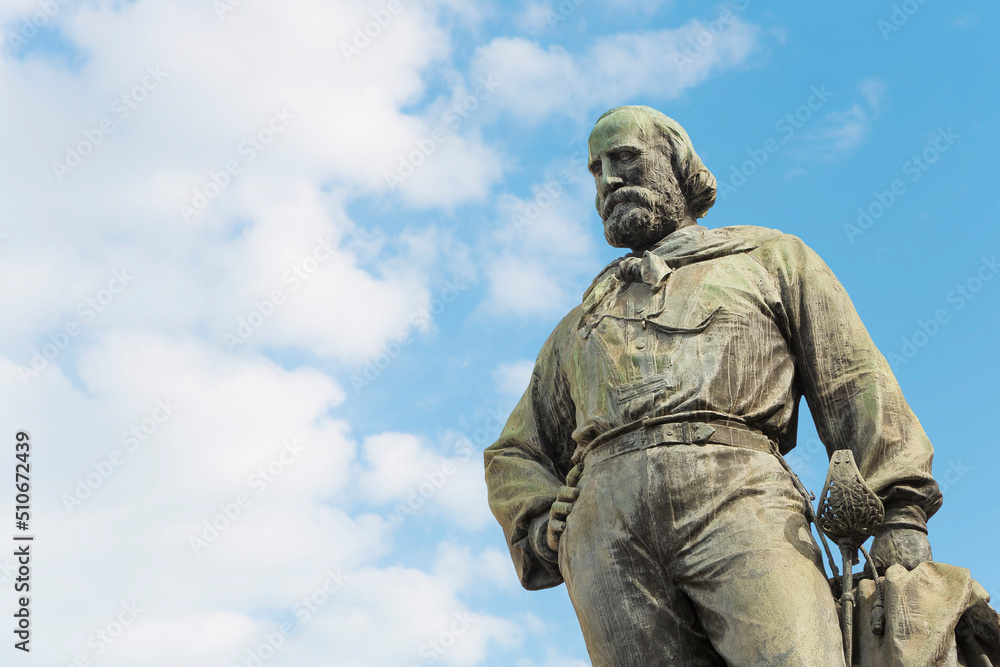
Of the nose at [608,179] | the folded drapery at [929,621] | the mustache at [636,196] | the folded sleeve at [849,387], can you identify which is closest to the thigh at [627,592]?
the folded drapery at [929,621]

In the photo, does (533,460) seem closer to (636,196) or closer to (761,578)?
(636,196)

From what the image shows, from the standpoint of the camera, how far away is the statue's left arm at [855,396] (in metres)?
6.64

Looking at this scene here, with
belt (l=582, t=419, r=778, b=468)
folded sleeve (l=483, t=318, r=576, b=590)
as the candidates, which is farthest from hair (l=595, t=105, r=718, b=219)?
belt (l=582, t=419, r=778, b=468)

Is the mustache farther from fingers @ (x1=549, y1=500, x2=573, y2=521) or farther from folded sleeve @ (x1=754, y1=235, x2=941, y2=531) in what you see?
fingers @ (x1=549, y1=500, x2=573, y2=521)

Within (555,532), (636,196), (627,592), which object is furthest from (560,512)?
(636,196)

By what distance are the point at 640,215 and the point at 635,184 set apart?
0.21 metres

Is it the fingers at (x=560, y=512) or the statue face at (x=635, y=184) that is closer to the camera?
the fingers at (x=560, y=512)

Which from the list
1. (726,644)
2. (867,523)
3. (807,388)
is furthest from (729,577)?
(807,388)

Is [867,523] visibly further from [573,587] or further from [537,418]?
[537,418]

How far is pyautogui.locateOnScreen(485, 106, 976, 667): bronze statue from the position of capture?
21.3 feet

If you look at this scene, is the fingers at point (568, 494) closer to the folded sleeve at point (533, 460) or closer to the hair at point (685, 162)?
the folded sleeve at point (533, 460)

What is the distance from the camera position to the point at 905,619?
246 inches

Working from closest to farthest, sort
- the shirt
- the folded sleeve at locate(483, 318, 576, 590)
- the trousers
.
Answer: the trousers < the shirt < the folded sleeve at locate(483, 318, 576, 590)

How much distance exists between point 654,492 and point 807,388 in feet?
4.03
